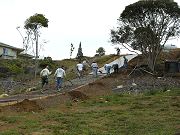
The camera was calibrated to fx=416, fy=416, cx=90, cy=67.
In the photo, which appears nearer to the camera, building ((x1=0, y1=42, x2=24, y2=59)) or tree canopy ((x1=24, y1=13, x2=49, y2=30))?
tree canopy ((x1=24, y1=13, x2=49, y2=30))

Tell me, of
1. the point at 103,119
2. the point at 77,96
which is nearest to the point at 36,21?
the point at 77,96

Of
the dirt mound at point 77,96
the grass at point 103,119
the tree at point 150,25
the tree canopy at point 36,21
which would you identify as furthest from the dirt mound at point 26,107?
the tree canopy at point 36,21

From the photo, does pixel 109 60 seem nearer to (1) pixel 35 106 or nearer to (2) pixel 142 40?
(2) pixel 142 40

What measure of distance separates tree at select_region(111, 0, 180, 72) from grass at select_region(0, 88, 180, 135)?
48.6 ft

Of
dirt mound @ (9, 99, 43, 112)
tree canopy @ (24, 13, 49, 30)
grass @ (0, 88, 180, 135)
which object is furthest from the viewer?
tree canopy @ (24, 13, 49, 30)

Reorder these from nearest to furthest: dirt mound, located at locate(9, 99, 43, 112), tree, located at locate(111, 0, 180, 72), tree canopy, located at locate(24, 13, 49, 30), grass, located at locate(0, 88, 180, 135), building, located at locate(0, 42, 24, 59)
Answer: grass, located at locate(0, 88, 180, 135), dirt mound, located at locate(9, 99, 43, 112), tree, located at locate(111, 0, 180, 72), tree canopy, located at locate(24, 13, 49, 30), building, located at locate(0, 42, 24, 59)

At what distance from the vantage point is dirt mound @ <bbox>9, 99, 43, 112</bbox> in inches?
643

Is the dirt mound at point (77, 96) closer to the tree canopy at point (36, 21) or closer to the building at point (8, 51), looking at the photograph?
the tree canopy at point (36, 21)

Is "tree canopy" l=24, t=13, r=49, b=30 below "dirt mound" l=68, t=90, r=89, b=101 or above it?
above

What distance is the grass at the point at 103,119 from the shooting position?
12.3 meters

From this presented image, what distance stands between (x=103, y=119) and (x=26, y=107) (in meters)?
3.47

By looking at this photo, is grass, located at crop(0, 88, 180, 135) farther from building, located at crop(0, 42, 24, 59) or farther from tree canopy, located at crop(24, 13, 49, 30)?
building, located at crop(0, 42, 24, 59)

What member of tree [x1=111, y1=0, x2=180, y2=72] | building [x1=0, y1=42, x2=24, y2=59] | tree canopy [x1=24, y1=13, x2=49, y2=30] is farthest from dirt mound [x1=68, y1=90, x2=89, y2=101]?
building [x1=0, y1=42, x2=24, y2=59]

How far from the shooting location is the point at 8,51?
60.8 metres
